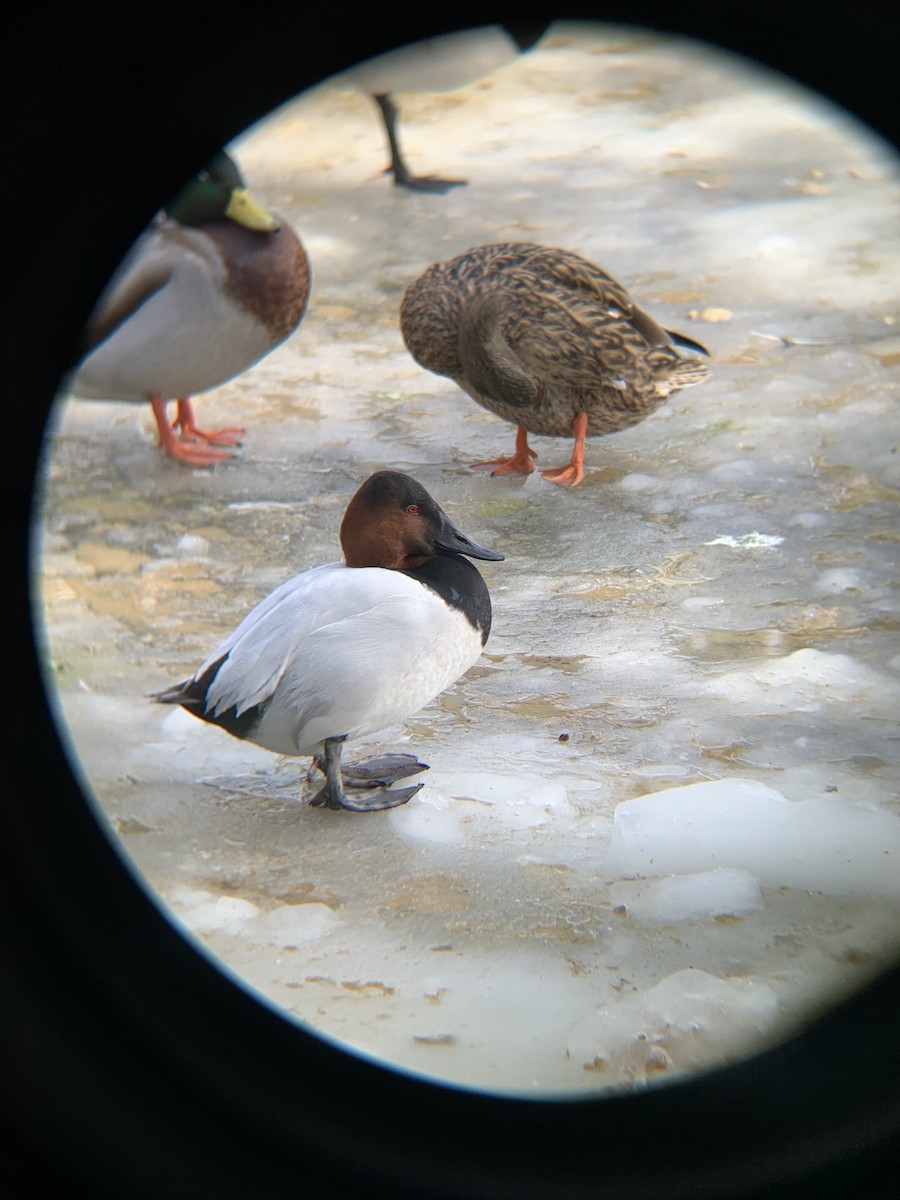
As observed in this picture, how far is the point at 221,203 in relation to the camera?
7.16 feet

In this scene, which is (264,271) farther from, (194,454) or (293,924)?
(293,924)

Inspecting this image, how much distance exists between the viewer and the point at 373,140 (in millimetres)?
3814

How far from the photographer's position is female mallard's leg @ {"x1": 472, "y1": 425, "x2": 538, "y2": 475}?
6.91 feet

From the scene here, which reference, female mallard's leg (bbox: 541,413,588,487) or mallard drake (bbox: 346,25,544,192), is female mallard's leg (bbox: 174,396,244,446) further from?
mallard drake (bbox: 346,25,544,192)

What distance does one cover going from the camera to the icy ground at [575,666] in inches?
43.2

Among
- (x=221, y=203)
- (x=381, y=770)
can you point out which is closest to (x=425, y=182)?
(x=221, y=203)

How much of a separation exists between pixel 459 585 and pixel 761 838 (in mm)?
416

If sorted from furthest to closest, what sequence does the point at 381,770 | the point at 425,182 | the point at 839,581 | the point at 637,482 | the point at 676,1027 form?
the point at 425,182, the point at 637,482, the point at 839,581, the point at 381,770, the point at 676,1027

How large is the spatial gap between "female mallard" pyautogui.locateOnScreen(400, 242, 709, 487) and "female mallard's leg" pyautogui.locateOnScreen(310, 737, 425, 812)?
844 millimetres

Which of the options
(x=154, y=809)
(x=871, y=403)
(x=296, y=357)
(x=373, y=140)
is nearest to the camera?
(x=154, y=809)

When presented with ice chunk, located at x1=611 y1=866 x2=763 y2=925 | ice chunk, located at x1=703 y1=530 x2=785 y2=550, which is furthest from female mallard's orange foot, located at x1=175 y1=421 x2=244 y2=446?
ice chunk, located at x1=611 y1=866 x2=763 y2=925

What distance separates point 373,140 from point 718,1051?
11.0 ft

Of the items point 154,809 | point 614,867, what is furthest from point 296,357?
point 614,867

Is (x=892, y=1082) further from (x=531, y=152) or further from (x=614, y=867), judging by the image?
(x=531, y=152)
